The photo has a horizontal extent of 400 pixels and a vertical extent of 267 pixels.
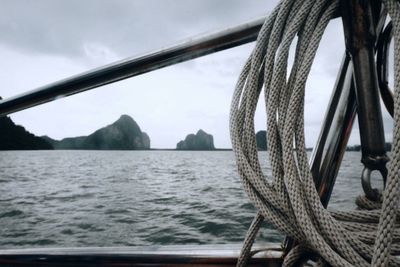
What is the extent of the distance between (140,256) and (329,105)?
0.65 meters

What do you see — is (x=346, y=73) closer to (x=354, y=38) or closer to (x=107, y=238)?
(x=354, y=38)

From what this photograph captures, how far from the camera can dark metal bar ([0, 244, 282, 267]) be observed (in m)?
0.79

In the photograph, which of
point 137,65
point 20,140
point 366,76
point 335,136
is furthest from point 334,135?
point 20,140

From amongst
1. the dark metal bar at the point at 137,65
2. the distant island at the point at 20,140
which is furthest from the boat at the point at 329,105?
the distant island at the point at 20,140

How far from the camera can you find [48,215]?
8758 millimetres

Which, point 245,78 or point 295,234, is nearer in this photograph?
point 295,234

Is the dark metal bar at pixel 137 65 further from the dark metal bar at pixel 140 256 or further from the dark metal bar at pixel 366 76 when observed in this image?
the dark metal bar at pixel 140 256

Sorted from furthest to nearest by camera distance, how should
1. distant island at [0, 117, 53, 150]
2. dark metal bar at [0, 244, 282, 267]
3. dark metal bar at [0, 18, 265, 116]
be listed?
distant island at [0, 117, 53, 150]
dark metal bar at [0, 244, 282, 267]
dark metal bar at [0, 18, 265, 116]

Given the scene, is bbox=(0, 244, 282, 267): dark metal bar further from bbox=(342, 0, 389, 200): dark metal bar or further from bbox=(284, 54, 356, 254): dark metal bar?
bbox=(342, 0, 389, 200): dark metal bar

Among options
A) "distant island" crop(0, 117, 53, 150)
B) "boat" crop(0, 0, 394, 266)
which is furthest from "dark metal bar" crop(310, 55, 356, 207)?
"distant island" crop(0, 117, 53, 150)

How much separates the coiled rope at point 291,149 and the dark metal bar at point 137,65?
0.05m

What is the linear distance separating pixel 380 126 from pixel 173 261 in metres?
0.62

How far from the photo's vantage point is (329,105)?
0.74 m

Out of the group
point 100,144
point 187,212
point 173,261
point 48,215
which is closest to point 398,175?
point 173,261
